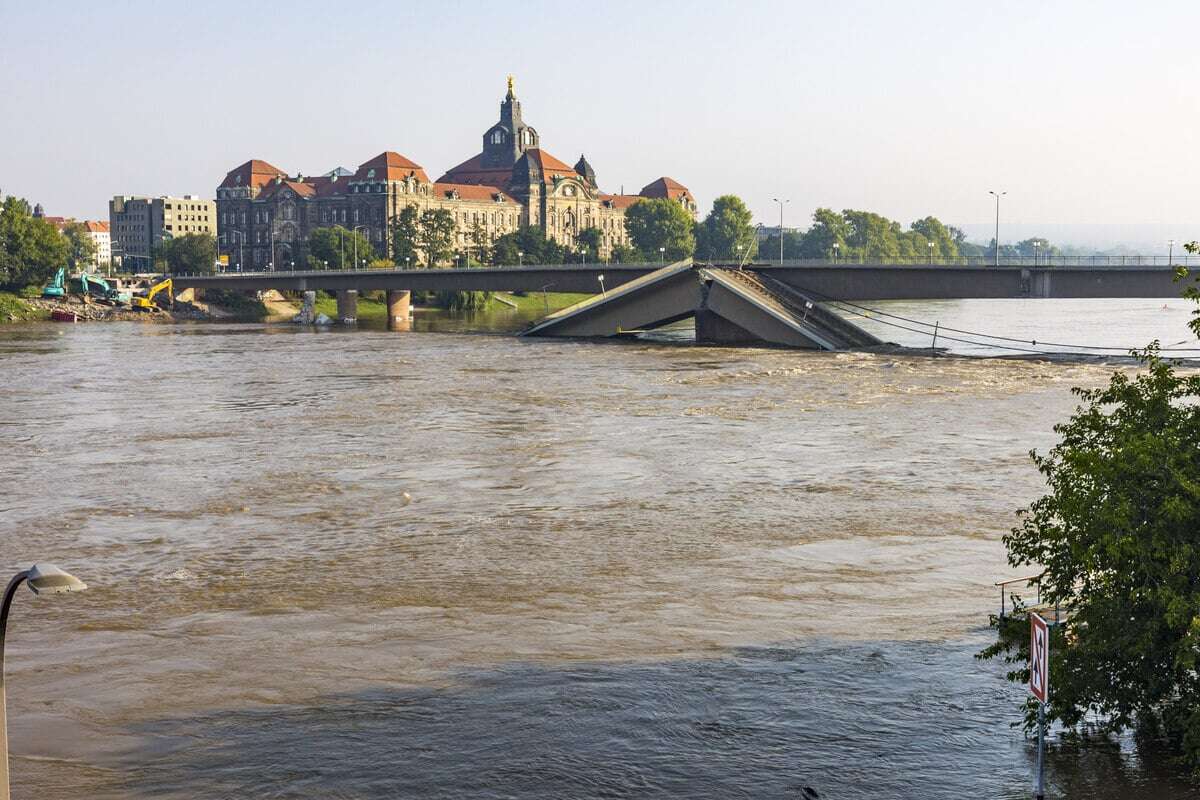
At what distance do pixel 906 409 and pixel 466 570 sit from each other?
30064 millimetres

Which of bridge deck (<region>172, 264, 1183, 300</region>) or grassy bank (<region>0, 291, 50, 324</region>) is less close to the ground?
bridge deck (<region>172, 264, 1183, 300</region>)

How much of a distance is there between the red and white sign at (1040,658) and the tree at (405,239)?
173m

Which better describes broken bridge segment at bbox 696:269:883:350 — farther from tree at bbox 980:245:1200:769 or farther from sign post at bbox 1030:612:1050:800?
sign post at bbox 1030:612:1050:800

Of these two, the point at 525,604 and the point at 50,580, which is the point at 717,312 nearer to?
the point at 525,604

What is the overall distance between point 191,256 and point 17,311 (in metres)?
45.9

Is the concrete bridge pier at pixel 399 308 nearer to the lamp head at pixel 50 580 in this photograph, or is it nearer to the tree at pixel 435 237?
the tree at pixel 435 237

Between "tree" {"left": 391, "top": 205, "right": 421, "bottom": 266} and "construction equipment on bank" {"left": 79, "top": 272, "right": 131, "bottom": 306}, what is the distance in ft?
159

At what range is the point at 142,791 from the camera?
16109mm

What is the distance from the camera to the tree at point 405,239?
18900cm

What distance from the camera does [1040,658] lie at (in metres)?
14.9

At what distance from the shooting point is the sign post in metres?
14.8

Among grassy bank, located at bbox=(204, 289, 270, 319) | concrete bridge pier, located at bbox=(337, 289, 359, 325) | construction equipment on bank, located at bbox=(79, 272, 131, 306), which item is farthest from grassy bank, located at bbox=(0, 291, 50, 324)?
concrete bridge pier, located at bbox=(337, 289, 359, 325)

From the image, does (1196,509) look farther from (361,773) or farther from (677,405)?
(677,405)

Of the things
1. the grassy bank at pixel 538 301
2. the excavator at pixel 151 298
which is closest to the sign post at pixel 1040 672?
the excavator at pixel 151 298
